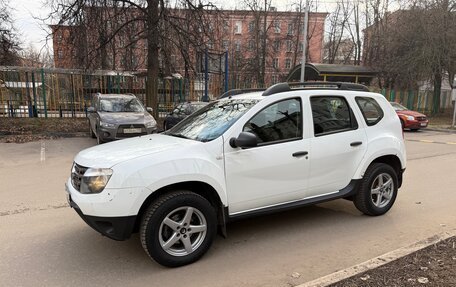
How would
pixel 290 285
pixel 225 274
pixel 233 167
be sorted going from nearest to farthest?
pixel 290 285 < pixel 225 274 < pixel 233 167

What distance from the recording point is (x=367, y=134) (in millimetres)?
4910

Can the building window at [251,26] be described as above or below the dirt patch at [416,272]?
above

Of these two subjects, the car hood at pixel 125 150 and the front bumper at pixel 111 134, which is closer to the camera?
the car hood at pixel 125 150

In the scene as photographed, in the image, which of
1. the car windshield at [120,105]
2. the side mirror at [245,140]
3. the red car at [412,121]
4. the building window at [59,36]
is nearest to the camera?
the side mirror at [245,140]

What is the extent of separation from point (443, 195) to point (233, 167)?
172 inches

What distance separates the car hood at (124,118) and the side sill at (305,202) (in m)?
7.53

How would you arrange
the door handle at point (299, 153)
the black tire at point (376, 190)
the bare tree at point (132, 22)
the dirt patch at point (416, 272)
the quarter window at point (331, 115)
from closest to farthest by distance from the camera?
the dirt patch at point (416, 272), the door handle at point (299, 153), the quarter window at point (331, 115), the black tire at point (376, 190), the bare tree at point (132, 22)

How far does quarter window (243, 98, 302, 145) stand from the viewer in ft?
13.5

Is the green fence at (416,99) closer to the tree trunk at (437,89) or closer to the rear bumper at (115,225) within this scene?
the tree trunk at (437,89)

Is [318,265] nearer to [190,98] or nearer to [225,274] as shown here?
[225,274]

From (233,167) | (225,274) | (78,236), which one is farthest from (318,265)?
(78,236)

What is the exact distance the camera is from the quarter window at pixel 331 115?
14.9 feet

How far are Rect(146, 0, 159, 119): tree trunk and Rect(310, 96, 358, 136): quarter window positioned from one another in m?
12.2

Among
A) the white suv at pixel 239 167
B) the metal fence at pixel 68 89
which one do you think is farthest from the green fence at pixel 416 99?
the white suv at pixel 239 167
